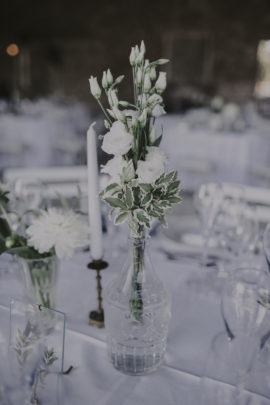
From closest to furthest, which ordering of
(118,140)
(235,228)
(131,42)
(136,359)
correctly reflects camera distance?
(118,140) < (136,359) < (235,228) < (131,42)

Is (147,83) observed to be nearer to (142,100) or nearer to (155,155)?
(142,100)

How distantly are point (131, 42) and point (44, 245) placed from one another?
8.89 m

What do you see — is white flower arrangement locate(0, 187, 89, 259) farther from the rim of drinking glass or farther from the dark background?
the dark background

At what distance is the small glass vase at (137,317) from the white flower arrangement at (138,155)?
0.33ft

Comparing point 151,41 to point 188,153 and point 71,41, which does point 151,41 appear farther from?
point 188,153

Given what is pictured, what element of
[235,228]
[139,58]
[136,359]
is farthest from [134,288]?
[235,228]

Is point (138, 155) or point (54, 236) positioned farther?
point (54, 236)

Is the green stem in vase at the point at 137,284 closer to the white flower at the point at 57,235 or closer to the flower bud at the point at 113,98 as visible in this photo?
the white flower at the point at 57,235

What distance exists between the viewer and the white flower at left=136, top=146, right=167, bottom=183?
769 millimetres

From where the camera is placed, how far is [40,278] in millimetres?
1002

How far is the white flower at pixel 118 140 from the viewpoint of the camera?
0.76 metres

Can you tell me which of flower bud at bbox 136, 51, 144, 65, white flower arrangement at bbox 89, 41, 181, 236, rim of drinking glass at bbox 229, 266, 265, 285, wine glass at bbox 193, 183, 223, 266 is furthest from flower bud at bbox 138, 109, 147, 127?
wine glass at bbox 193, 183, 223, 266

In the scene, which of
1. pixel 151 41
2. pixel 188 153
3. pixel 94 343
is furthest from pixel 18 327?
pixel 151 41

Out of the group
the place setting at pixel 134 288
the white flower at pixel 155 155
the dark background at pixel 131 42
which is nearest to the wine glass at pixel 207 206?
the place setting at pixel 134 288
